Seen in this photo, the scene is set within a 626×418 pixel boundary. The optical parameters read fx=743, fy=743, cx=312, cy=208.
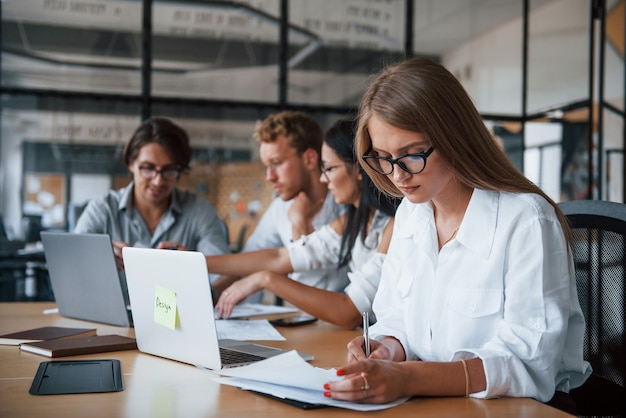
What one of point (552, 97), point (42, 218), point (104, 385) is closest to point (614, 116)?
point (552, 97)

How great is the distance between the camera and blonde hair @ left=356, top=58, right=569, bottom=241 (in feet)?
5.19

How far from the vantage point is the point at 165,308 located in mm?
1710

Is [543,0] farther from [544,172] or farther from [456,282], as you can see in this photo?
[456,282]

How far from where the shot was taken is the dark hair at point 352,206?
2.62 metres

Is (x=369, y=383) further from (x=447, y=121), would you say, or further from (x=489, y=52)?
(x=489, y=52)

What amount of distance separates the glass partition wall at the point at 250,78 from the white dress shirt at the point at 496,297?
334 centimetres

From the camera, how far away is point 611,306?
5.75 ft

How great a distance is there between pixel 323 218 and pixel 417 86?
1.82 metres

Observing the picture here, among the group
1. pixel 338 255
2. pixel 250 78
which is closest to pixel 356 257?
pixel 338 255

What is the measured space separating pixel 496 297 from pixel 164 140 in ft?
6.81

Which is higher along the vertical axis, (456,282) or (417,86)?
(417,86)

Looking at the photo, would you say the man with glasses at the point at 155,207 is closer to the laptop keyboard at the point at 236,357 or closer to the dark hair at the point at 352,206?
the dark hair at the point at 352,206

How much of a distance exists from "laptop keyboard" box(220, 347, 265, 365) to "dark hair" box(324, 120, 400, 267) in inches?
37.0

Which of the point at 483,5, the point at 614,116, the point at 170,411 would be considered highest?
the point at 483,5
